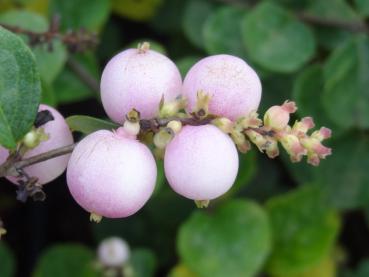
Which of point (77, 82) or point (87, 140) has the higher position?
point (87, 140)

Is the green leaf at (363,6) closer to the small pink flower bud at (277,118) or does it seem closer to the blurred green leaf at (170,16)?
the blurred green leaf at (170,16)

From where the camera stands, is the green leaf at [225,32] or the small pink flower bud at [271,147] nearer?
the small pink flower bud at [271,147]

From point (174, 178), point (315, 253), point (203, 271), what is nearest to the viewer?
point (174, 178)

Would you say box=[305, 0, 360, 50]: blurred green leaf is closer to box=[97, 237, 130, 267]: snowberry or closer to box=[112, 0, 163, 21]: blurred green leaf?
box=[112, 0, 163, 21]: blurred green leaf

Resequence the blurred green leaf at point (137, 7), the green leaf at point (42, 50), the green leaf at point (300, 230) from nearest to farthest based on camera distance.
Answer: the green leaf at point (42, 50) → the green leaf at point (300, 230) → the blurred green leaf at point (137, 7)

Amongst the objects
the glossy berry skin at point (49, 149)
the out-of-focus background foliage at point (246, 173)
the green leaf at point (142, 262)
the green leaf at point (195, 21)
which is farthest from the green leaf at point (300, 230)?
the glossy berry skin at point (49, 149)

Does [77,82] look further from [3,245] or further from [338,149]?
[338,149]

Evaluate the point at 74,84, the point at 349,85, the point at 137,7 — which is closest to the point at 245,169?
the point at 349,85

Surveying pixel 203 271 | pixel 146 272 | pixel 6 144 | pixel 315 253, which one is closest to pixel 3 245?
pixel 146 272
